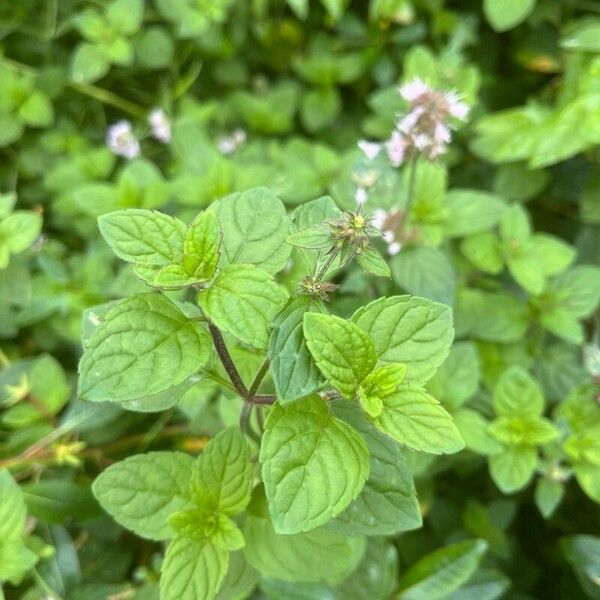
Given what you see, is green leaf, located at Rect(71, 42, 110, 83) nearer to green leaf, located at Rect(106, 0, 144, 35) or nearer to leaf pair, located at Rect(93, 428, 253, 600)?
green leaf, located at Rect(106, 0, 144, 35)

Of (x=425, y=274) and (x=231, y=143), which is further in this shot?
(x=231, y=143)

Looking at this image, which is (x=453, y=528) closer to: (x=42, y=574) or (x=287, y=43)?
(x=42, y=574)

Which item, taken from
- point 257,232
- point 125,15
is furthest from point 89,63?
point 257,232

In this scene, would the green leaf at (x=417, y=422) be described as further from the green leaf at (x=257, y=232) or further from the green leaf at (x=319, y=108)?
the green leaf at (x=319, y=108)

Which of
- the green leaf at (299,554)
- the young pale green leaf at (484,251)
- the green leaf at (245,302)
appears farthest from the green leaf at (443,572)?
the green leaf at (245,302)

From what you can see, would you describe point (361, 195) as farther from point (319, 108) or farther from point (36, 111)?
point (36, 111)
